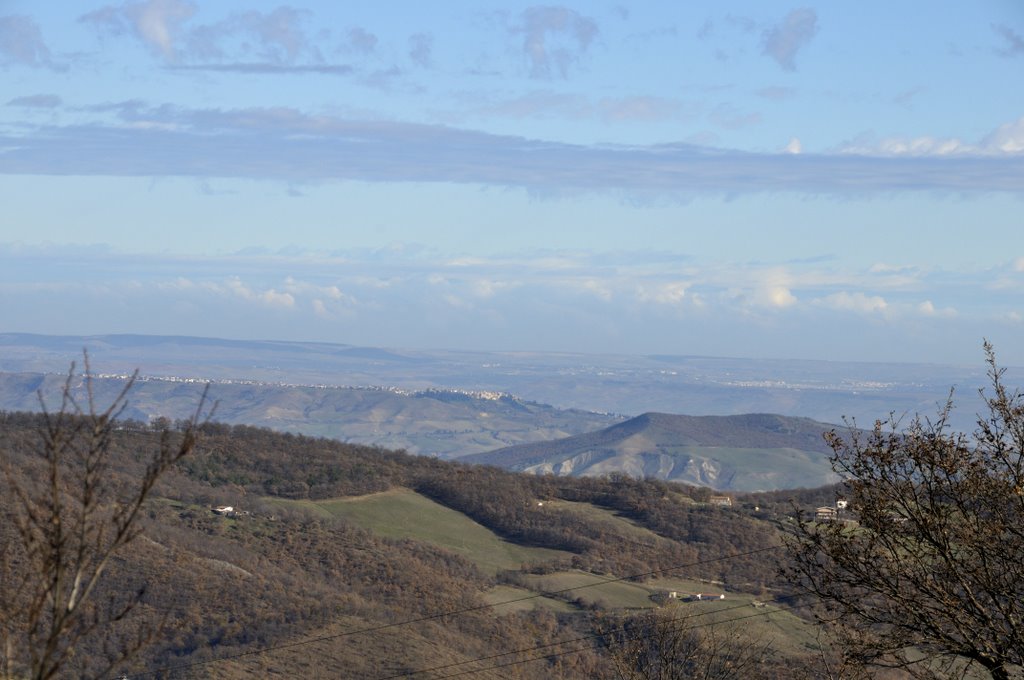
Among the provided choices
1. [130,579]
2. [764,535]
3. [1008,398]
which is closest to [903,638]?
[1008,398]

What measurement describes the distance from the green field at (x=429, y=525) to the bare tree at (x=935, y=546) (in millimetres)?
49265

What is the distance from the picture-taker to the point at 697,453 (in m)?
161

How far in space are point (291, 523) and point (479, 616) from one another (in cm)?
1660

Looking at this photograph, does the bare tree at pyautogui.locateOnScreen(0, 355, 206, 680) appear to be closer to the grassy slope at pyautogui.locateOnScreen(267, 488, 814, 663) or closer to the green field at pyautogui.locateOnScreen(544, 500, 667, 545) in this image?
the grassy slope at pyautogui.locateOnScreen(267, 488, 814, 663)

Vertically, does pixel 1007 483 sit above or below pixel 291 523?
above

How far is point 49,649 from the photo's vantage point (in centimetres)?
682

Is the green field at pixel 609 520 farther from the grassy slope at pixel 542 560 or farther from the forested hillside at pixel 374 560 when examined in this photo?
the forested hillside at pixel 374 560

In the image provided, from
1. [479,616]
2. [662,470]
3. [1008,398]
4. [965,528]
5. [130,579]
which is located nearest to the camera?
[965,528]

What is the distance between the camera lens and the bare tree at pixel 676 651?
18.0 m

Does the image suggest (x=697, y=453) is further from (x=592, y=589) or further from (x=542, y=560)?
(x=592, y=589)

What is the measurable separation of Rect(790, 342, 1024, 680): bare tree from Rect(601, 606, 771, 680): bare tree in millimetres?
6161

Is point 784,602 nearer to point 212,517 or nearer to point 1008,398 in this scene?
point 212,517

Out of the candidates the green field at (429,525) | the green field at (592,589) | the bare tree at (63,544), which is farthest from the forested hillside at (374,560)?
the bare tree at (63,544)

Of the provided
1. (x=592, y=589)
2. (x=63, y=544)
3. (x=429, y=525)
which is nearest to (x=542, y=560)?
(x=592, y=589)
